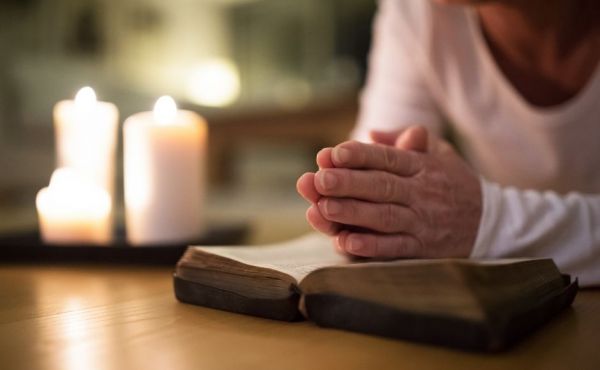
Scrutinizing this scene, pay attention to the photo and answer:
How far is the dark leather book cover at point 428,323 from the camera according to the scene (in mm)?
345

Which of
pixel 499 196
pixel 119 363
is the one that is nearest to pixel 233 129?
pixel 499 196

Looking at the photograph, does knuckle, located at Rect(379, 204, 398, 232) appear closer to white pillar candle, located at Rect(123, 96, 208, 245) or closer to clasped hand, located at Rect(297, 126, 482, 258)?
clasped hand, located at Rect(297, 126, 482, 258)

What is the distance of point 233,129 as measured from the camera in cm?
327

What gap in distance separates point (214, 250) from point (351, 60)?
4826 mm

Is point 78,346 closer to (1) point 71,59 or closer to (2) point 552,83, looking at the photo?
(2) point 552,83

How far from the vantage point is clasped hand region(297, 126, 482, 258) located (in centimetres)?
52

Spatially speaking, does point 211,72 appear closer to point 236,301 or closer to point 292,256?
point 292,256

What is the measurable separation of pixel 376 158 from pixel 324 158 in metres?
0.06

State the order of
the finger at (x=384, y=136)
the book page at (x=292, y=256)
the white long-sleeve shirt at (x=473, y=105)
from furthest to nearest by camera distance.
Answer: the white long-sleeve shirt at (x=473, y=105) < the finger at (x=384, y=136) < the book page at (x=292, y=256)

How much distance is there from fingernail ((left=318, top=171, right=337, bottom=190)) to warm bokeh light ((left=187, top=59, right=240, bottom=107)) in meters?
5.13

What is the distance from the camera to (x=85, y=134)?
0.89m

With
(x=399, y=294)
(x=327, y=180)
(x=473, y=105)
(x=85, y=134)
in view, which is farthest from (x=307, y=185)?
(x=473, y=105)

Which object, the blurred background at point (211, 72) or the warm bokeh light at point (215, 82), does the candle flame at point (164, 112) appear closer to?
the blurred background at point (211, 72)

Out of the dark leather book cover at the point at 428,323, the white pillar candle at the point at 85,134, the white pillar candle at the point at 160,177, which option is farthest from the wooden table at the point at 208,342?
the white pillar candle at the point at 85,134
